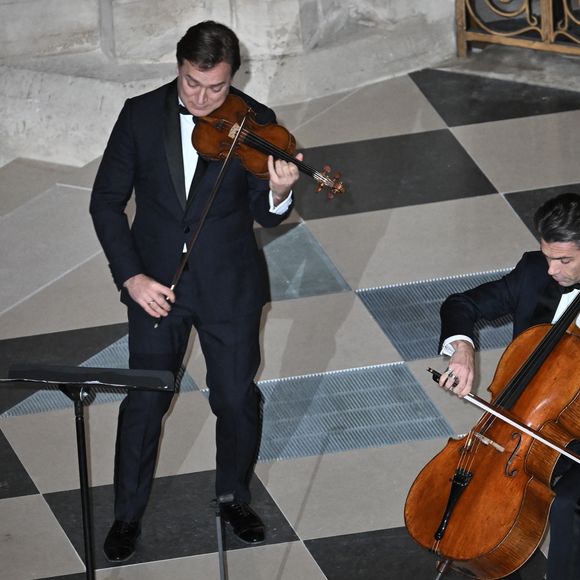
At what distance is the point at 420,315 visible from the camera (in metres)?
4.54

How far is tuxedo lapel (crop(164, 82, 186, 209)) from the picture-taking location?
3.29m

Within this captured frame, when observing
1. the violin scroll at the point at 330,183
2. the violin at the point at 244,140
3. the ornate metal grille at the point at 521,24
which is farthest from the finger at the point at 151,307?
the ornate metal grille at the point at 521,24

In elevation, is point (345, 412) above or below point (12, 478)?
above

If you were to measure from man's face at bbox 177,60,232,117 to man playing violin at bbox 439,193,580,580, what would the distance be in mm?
781

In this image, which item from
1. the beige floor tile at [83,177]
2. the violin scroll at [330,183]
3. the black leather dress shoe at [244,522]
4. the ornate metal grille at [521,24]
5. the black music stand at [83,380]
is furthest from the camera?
the ornate metal grille at [521,24]

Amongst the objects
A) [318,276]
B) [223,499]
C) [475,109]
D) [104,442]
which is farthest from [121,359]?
[475,109]

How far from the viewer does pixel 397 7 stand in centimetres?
620

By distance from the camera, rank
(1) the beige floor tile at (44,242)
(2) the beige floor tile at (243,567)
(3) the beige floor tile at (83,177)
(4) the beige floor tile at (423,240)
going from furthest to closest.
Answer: (3) the beige floor tile at (83,177) → (1) the beige floor tile at (44,242) → (4) the beige floor tile at (423,240) → (2) the beige floor tile at (243,567)

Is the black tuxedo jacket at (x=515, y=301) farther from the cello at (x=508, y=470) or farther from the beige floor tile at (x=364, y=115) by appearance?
the beige floor tile at (x=364, y=115)

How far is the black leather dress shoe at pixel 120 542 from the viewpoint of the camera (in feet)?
11.9

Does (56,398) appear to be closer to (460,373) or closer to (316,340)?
(316,340)

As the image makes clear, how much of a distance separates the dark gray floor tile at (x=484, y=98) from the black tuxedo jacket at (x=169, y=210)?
2.48 m

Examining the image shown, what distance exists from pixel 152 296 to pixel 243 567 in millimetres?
834

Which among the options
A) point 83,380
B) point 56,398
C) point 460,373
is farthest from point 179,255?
point 56,398
